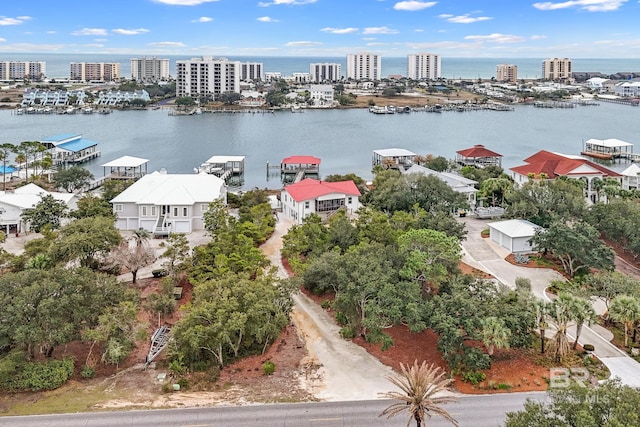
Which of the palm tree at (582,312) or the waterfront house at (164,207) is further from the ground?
the waterfront house at (164,207)

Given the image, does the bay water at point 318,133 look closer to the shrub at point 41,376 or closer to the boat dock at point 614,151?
the boat dock at point 614,151

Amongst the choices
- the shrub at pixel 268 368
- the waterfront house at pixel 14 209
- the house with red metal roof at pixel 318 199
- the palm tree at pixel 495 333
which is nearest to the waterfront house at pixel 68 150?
the waterfront house at pixel 14 209

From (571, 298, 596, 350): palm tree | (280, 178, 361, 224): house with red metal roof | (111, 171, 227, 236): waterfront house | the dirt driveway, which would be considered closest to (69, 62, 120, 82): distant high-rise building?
(111, 171, 227, 236): waterfront house

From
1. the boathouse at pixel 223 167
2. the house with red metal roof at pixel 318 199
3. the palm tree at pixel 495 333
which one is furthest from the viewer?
the boathouse at pixel 223 167

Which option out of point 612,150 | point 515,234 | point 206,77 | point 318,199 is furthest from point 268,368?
point 206,77

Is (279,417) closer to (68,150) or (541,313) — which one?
(541,313)

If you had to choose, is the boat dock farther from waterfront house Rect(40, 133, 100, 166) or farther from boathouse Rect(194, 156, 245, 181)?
waterfront house Rect(40, 133, 100, 166)
